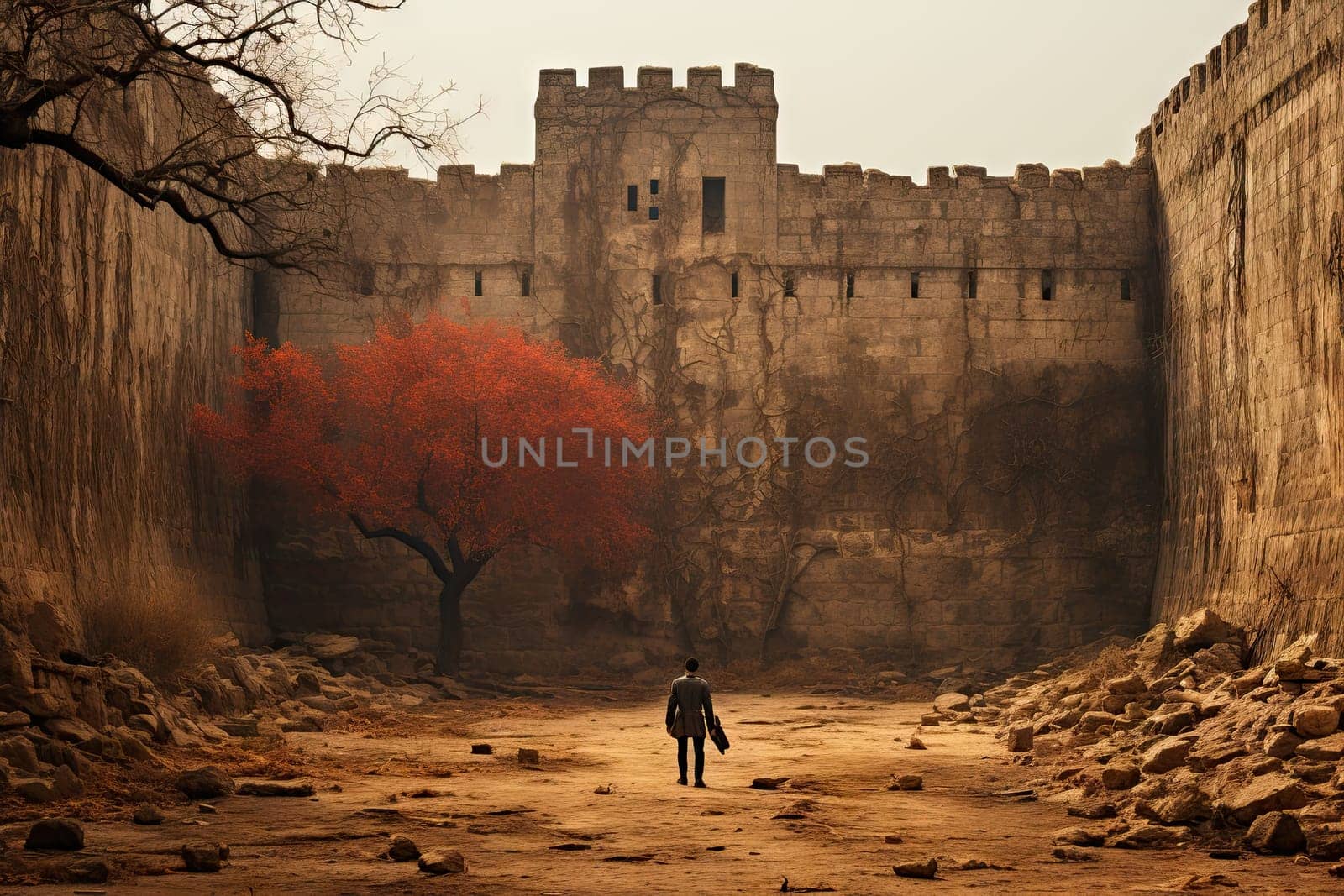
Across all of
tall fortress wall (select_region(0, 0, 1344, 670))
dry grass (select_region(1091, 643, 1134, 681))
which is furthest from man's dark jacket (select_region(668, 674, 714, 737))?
tall fortress wall (select_region(0, 0, 1344, 670))

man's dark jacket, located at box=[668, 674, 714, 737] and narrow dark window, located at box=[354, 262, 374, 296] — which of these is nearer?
man's dark jacket, located at box=[668, 674, 714, 737]

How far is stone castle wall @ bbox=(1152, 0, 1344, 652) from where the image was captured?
1538 cm

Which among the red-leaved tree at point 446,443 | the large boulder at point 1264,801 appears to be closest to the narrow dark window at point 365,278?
the red-leaved tree at point 446,443

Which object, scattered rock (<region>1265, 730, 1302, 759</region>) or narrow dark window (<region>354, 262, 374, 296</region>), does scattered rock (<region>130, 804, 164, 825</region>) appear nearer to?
scattered rock (<region>1265, 730, 1302, 759</region>)

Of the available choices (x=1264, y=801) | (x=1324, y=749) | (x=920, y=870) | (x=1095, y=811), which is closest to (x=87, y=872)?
(x=920, y=870)

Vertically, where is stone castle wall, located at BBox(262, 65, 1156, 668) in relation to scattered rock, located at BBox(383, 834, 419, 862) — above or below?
above

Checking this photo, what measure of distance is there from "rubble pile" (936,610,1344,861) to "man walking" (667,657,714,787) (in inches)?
101

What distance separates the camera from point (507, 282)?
23.8 meters

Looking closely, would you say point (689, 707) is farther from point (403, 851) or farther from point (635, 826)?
point (403, 851)

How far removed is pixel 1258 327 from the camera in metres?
17.6

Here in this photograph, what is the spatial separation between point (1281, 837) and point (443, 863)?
4.63m

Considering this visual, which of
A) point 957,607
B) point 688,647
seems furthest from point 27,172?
point 957,607

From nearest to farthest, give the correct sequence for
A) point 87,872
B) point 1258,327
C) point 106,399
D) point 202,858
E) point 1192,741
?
point 87,872 < point 202,858 < point 1192,741 < point 106,399 < point 1258,327

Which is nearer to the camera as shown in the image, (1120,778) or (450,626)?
(1120,778)
